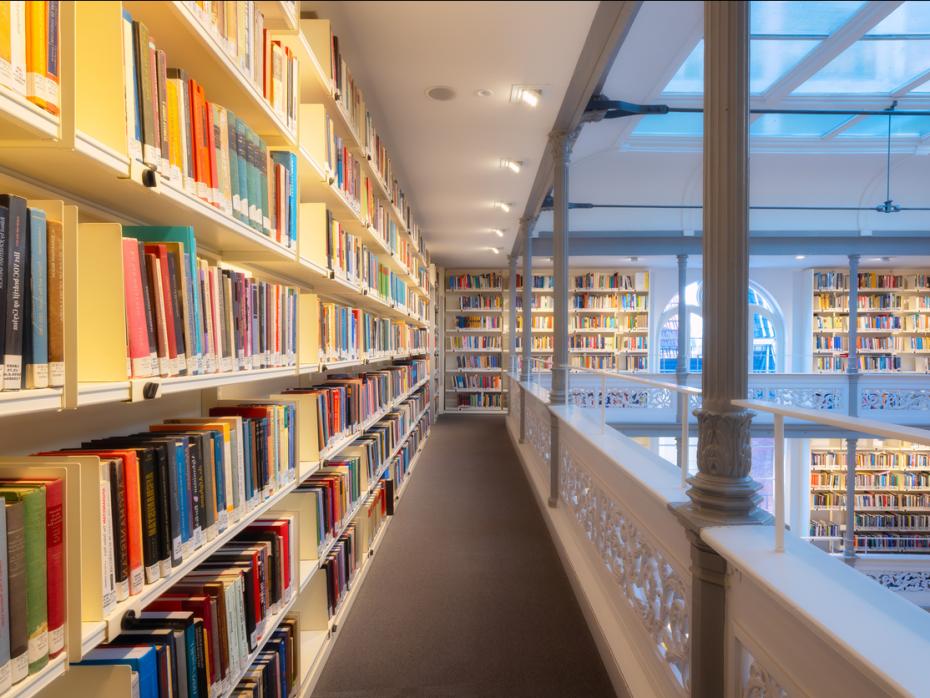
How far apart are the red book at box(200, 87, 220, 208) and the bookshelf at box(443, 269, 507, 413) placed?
8.06 metres

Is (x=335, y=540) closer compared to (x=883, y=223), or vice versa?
(x=335, y=540)

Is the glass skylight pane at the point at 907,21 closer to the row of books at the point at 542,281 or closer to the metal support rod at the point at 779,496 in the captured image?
→ the metal support rod at the point at 779,496

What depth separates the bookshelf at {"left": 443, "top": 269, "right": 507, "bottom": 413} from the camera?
9.16m

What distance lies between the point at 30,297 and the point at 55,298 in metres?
0.03

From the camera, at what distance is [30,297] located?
649 millimetres

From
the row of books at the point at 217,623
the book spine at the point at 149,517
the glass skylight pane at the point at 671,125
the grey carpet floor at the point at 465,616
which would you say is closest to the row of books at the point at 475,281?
the glass skylight pane at the point at 671,125

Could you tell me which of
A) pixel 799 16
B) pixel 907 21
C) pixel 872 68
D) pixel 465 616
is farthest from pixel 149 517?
pixel 872 68

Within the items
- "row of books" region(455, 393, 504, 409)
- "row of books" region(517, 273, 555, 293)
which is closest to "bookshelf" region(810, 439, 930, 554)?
"row of books" region(517, 273, 555, 293)

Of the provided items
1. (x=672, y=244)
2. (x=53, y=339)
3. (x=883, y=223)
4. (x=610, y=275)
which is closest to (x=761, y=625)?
(x=53, y=339)

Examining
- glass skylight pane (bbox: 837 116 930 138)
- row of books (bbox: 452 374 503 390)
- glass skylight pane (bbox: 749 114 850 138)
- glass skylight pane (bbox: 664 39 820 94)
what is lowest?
row of books (bbox: 452 374 503 390)

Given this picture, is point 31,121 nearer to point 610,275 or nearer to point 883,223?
point 883,223

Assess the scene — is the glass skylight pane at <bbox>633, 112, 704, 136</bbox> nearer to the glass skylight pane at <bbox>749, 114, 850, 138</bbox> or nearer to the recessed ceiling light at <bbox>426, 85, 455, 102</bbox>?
the glass skylight pane at <bbox>749, 114, 850, 138</bbox>

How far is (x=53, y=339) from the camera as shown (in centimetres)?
68

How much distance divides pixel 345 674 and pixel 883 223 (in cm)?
751
